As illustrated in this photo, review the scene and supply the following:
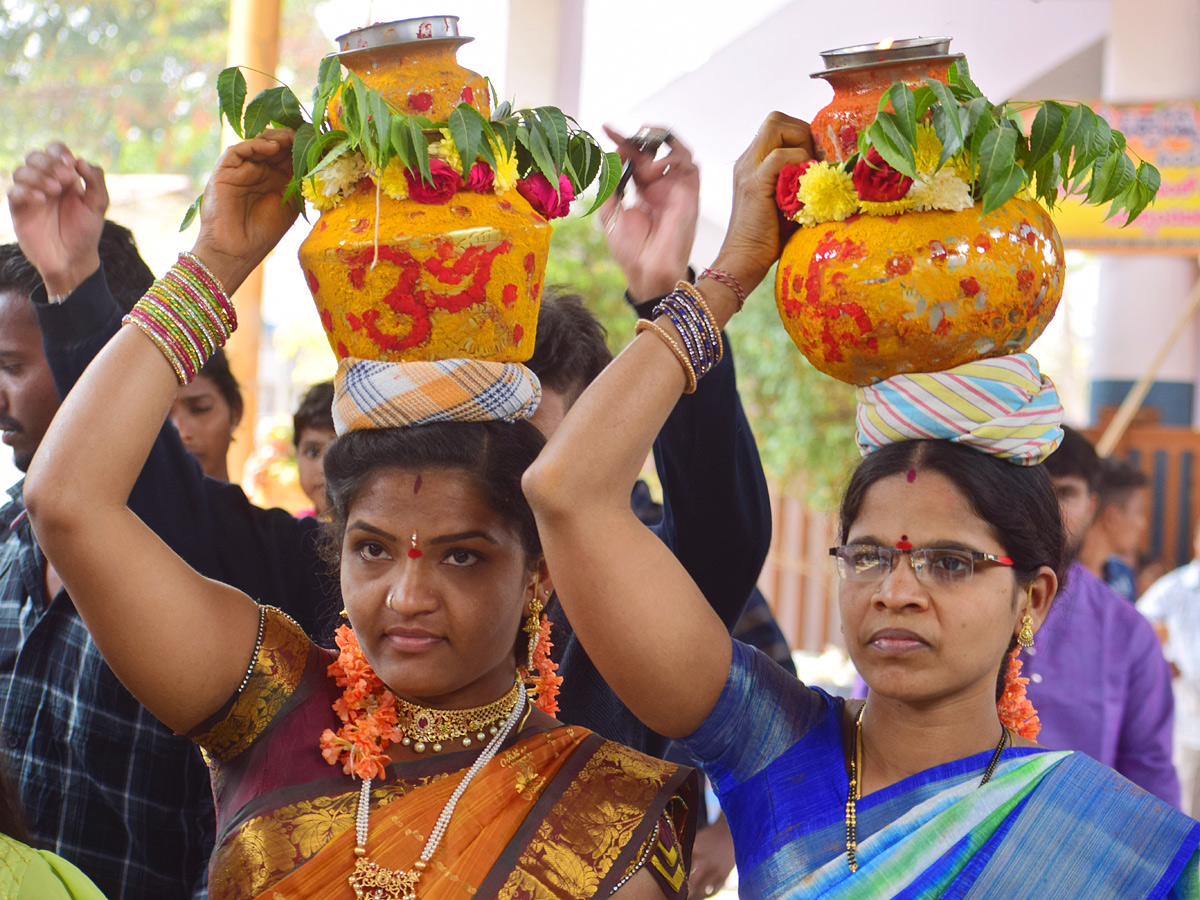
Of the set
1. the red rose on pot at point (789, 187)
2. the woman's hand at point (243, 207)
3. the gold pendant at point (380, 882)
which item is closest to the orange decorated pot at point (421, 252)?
the woman's hand at point (243, 207)

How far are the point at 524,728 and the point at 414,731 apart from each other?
0.58 ft

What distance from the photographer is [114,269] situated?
8.46 ft

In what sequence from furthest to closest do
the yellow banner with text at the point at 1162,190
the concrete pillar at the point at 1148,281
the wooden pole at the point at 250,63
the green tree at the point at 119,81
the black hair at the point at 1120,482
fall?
1. the green tree at the point at 119,81
2. the concrete pillar at the point at 1148,281
3. the yellow banner with text at the point at 1162,190
4. the black hair at the point at 1120,482
5. the wooden pole at the point at 250,63

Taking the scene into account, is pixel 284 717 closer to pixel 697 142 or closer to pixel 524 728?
pixel 524 728

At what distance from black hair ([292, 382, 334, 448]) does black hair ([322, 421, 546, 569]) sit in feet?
4.09

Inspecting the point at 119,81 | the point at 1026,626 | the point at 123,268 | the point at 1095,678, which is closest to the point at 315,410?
the point at 123,268

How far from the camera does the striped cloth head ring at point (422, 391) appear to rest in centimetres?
189

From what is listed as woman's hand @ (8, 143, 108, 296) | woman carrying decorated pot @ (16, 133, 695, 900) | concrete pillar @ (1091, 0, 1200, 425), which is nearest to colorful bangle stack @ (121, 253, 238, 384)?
woman carrying decorated pot @ (16, 133, 695, 900)

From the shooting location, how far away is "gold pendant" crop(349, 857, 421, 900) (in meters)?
1.79

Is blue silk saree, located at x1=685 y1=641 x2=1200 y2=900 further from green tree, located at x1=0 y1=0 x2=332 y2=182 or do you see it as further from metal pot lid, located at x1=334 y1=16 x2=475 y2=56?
green tree, located at x1=0 y1=0 x2=332 y2=182

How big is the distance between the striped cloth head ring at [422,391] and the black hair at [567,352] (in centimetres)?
50

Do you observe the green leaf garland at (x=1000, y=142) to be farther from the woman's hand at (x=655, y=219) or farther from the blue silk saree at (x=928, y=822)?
the blue silk saree at (x=928, y=822)

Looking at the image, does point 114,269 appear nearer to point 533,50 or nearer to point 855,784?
point 855,784

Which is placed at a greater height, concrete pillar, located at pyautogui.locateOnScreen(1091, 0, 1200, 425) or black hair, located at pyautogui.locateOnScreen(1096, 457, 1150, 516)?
concrete pillar, located at pyautogui.locateOnScreen(1091, 0, 1200, 425)
